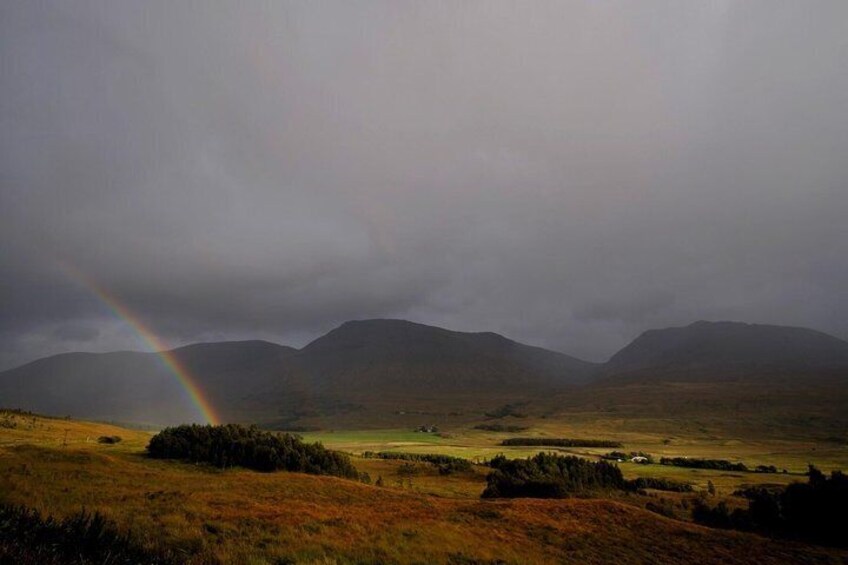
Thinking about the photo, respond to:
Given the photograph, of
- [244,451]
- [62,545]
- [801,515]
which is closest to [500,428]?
[244,451]

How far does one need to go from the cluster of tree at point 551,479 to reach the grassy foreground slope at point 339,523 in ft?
40.3

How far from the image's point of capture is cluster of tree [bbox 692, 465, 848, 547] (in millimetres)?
29266

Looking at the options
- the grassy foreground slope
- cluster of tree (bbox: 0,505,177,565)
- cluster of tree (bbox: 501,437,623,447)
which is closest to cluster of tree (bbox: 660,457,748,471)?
→ cluster of tree (bbox: 501,437,623,447)

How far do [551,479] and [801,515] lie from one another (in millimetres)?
18214

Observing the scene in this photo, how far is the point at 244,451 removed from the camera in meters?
46.1

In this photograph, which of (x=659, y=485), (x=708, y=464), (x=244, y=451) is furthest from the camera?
(x=708, y=464)

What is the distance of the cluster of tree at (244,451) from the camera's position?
45156 millimetres

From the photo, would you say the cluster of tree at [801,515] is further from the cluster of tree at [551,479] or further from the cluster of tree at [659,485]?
the cluster of tree at [659,485]

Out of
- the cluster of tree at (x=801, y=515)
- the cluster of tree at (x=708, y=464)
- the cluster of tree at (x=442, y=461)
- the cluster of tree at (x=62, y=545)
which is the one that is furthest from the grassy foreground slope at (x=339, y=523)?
the cluster of tree at (x=708, y=464)

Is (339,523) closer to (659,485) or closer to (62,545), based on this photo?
(62,545)

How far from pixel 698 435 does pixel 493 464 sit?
107 m

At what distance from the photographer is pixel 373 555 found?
16.2 meters

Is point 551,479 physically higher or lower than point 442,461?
higher

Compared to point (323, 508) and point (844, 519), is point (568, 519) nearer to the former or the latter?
point (323, 508)
